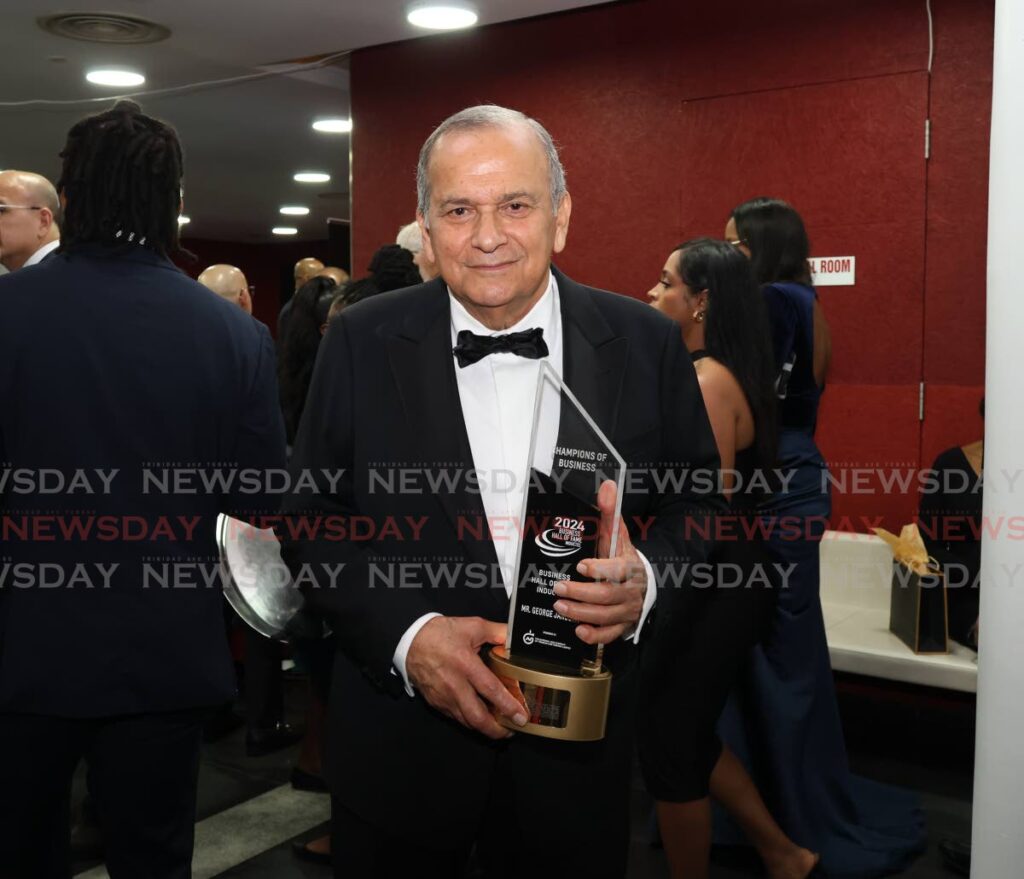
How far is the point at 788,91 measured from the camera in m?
3.83

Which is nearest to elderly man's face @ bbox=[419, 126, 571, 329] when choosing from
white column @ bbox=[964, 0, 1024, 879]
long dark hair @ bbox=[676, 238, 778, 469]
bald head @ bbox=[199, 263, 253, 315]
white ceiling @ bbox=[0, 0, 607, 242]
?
white column @ bbox=[964, 0, 1024, 879]

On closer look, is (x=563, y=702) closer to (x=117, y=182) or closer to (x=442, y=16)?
(x=117, y=182)

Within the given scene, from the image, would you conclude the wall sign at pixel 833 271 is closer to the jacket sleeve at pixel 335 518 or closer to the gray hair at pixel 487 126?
the gray hair at pixel 487 126

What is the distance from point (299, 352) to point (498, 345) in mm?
1835

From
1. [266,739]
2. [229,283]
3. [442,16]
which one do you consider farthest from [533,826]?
[229,283]

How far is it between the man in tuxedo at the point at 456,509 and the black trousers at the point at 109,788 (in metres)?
0.54

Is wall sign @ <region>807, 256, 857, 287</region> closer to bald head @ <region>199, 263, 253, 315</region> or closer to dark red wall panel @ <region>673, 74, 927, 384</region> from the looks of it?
dark red wall panel @ <region>673, 74, 927, 384</region>

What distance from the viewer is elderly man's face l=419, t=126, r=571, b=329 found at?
134 centimetres

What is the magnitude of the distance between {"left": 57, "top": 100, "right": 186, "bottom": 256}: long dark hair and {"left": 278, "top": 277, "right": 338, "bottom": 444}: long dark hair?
3.81 feet

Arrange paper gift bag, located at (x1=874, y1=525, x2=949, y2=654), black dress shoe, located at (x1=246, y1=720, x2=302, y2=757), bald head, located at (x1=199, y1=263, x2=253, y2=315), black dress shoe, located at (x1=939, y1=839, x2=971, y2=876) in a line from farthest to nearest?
bald head, located at (x1=199, y1=263, x2=253, y2=315) < black dress shoe, located at (x1=246, y1=720, x2=302, y2=757) < paper gift bag, located at (x1=874, y1=525, x2=949, y2=654) < black dress shoe, located at (x1=939, y1=839, x2=971, y2=876)

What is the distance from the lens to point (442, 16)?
428 centimetres

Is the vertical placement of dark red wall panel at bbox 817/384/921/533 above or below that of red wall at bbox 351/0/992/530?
below

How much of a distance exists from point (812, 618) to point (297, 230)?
A: 12527 millimetres

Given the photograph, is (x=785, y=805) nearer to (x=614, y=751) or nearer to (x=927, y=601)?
(x=927, y=601)
